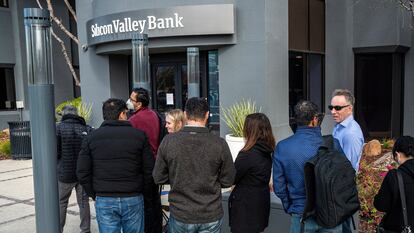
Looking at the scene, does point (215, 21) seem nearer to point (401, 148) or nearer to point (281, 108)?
point (281, 108)

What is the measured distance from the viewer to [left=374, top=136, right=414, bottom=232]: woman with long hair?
9.98ft

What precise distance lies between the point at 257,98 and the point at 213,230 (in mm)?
7289

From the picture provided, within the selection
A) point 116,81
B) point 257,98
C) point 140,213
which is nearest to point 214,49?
point 257,98

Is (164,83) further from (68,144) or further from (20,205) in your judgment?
(68,144)

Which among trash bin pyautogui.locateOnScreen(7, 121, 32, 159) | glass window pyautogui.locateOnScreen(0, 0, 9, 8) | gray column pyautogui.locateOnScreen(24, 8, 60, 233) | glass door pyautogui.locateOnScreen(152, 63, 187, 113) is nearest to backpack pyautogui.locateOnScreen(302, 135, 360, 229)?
gray column pyautogui.locateOnScreen(24, 8, 60, 233)

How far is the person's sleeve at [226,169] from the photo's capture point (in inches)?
125

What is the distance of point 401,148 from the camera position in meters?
3.19

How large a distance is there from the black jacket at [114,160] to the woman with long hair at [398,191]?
2044mm

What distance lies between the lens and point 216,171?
3.18 m

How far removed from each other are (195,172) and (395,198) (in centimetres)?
155

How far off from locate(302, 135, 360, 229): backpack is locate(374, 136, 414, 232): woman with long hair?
10.1 inches

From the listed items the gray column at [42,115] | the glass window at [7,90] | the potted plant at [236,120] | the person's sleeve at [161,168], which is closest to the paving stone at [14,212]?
the gray column at [42,115]

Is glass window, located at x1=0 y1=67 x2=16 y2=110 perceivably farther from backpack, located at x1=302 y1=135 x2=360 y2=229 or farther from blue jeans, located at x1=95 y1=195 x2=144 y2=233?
backpack, located at x1=302 y1=135 x2=360 y2=229

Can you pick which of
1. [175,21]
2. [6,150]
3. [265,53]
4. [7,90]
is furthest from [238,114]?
[7,90]
